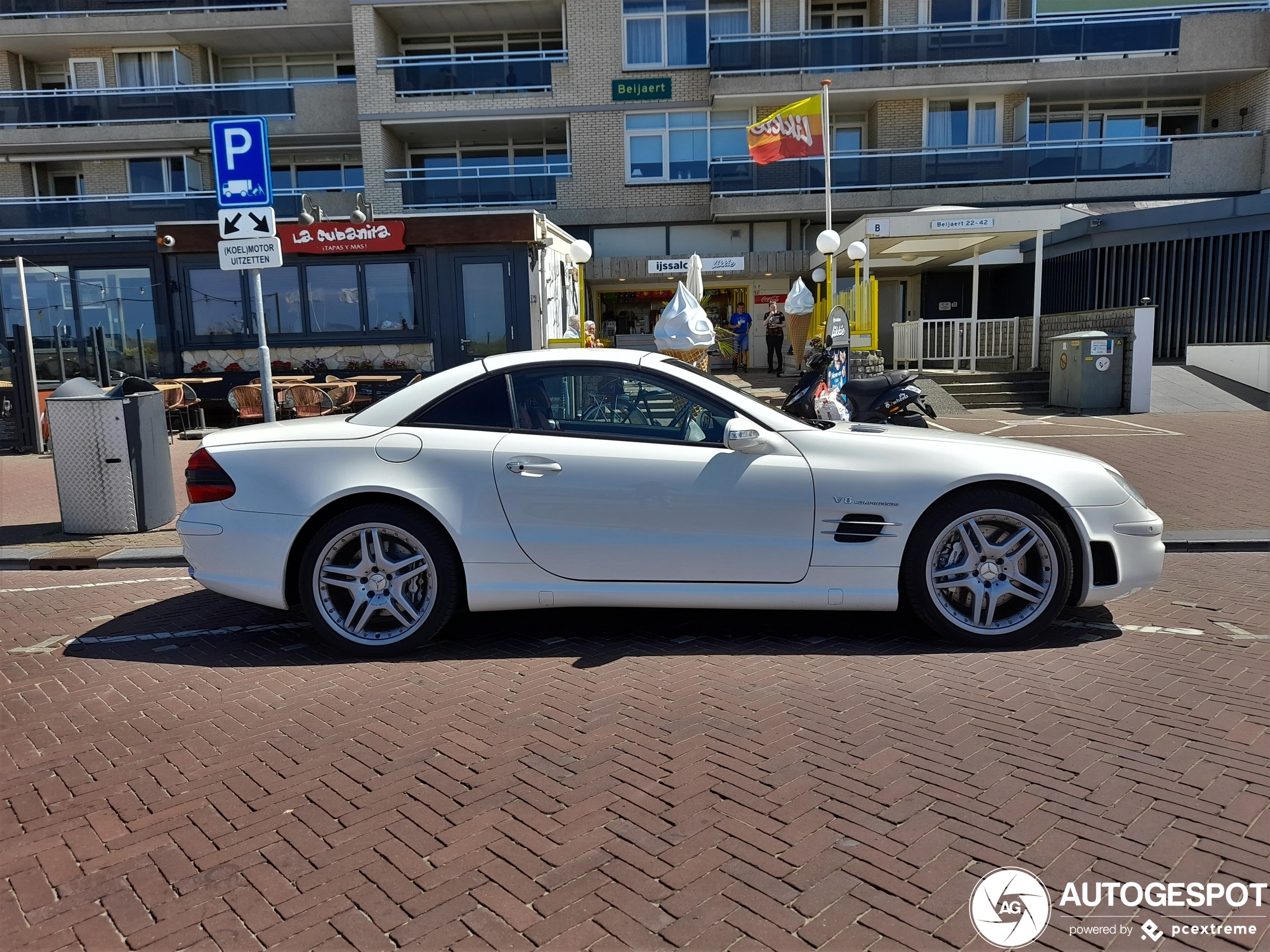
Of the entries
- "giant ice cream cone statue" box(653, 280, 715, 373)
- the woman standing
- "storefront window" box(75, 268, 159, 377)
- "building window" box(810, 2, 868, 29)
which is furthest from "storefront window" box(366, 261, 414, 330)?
"building window" box(810, 2, 868, 29)

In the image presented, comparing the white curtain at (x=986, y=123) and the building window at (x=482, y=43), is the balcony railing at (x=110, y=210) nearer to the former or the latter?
the building window at (x=482, y=43)

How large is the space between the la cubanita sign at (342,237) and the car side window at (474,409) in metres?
10.7

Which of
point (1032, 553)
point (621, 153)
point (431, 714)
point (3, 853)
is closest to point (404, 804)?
point (431, 714)

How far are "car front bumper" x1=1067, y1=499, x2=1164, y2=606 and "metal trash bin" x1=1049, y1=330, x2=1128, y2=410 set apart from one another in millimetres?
11406

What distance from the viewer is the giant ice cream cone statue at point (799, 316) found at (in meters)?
19.6

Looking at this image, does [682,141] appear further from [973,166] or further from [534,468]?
[534,468]

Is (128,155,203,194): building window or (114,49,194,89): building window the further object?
(128,155,203,194): building window

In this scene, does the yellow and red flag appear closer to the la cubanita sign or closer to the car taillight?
the la cubanita sign

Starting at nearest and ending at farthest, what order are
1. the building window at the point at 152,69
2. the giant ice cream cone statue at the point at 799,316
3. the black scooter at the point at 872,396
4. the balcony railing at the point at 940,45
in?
1. the black scooter at the point at 872,396
2. the giant ice cream cone statue at the point at 799,316
3. the balcony railing at the point at 940,45
4. the building window at the point at 152,69

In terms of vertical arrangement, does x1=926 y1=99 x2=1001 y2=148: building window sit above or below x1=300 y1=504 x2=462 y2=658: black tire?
above

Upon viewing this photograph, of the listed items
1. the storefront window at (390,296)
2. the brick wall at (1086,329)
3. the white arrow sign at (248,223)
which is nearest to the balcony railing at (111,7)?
the storefront window at (390,296)

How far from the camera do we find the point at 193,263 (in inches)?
585

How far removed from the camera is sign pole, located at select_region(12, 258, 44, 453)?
12.5 metres

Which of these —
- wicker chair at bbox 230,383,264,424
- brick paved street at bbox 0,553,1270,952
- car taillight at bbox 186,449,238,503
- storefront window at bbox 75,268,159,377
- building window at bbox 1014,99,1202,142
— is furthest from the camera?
building window at bbox 1014,99,1202,142
